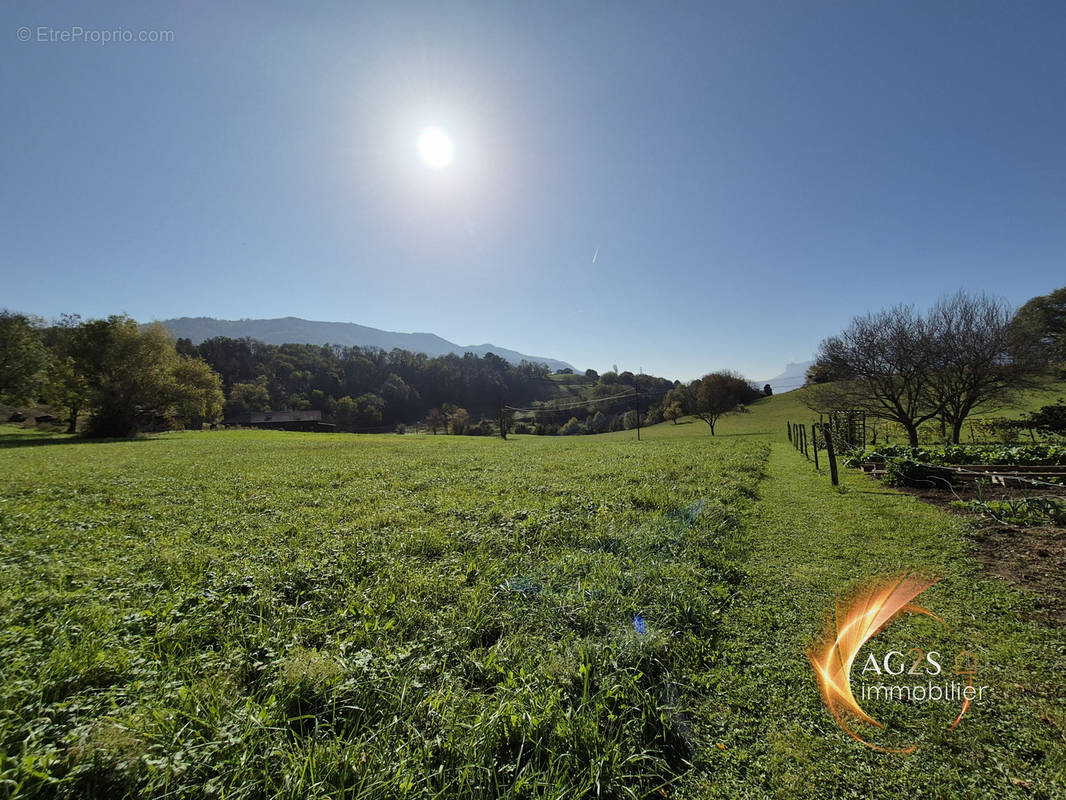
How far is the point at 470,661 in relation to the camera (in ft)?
12.5

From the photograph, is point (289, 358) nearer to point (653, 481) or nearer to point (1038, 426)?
point (653, 481)

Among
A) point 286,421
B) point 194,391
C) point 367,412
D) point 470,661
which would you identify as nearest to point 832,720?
point 470,661

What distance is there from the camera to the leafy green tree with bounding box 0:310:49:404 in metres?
37.2

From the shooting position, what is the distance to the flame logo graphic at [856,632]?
3.28 metres

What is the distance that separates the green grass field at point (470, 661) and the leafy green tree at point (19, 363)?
160ft

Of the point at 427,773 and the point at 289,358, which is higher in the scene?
the point at 289,358

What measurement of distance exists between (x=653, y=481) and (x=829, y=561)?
683 cm

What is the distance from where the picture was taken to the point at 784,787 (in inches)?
105

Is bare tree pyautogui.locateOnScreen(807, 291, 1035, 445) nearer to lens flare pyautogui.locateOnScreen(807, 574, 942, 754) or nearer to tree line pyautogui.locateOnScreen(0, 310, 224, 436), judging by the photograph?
lens flare pyautogui.locateOnScreen(807, 574, 942, 754)

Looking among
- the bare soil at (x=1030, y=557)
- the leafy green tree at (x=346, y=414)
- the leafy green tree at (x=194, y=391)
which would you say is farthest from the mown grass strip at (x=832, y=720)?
the leafy green tree at (x=346, y=414)

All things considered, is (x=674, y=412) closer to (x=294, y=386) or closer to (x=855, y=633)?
(x=855, y=633)

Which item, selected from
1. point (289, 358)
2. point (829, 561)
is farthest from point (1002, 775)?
point (289, 358)

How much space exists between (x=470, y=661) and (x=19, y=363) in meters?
59.9

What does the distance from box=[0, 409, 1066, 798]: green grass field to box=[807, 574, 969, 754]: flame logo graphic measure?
142mm
